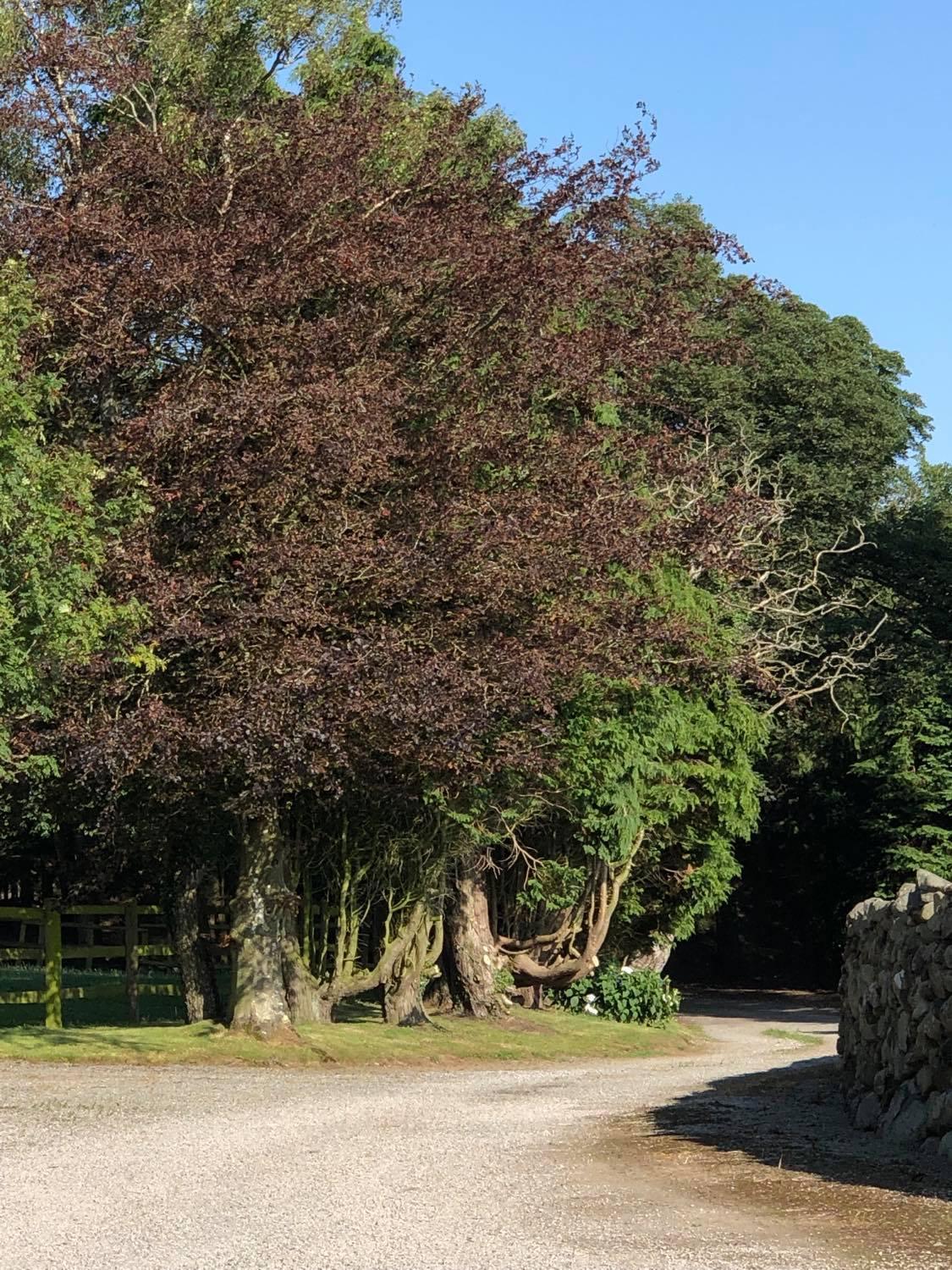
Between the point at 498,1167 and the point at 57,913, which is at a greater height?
the point at 57,913

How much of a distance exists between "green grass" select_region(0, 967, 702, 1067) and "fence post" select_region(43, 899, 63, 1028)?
0.22m

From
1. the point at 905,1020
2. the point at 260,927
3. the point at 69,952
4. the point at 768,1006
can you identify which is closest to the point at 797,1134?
the point at 905,1020

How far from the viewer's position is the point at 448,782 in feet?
55.6

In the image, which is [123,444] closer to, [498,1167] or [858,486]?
[498,1167]

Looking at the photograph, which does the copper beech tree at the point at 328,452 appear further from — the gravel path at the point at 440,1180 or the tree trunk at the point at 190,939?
the gravel path at the point at 440,1180

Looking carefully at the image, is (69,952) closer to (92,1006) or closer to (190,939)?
(190,939)

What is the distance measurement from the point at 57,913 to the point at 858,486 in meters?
21.3

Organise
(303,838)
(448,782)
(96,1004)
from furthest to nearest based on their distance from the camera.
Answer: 1. (96,1004)
2. (303,838)
3. (448,782)

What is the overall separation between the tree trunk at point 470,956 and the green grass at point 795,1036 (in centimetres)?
458

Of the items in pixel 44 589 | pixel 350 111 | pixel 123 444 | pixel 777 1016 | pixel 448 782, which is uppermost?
pixel 350 111

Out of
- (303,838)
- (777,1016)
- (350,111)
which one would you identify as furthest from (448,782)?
(777,1016)

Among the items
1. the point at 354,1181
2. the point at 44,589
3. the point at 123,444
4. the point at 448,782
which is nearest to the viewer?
the point at 354,1181

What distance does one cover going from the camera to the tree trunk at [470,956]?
22156 mm

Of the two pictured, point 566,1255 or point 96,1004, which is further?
point 96,1004
